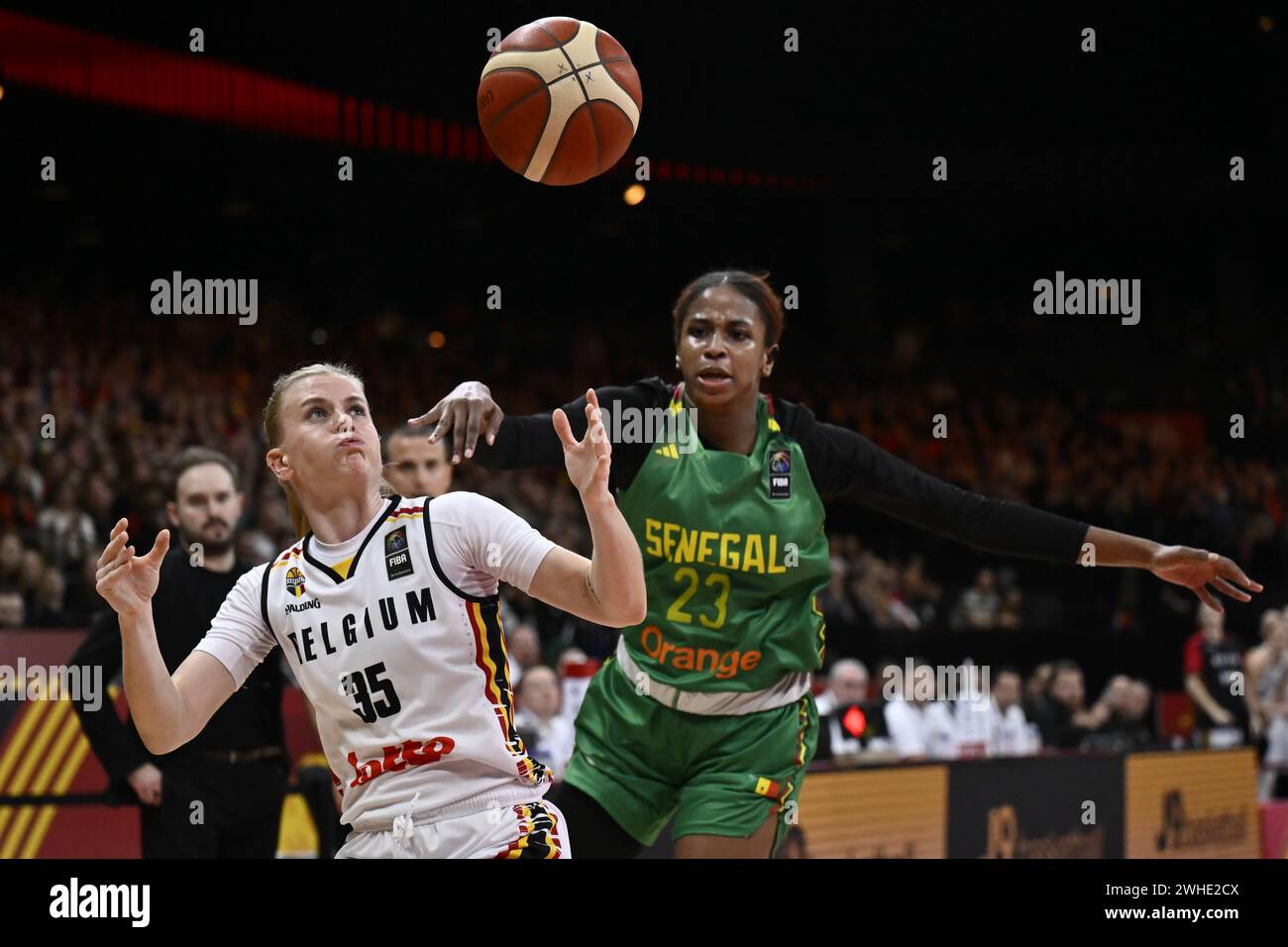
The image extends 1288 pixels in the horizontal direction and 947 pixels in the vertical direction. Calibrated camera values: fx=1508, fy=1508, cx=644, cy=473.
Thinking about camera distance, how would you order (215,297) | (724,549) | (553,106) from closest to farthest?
1. (724,549)
2. (553,106)
3. (215,297)

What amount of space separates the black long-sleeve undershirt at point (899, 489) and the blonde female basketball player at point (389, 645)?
45.2 inches

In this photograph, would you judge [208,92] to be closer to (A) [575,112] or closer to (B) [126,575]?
(A) [575,112]

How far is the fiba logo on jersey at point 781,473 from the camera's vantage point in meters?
4.61

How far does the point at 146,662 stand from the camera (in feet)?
11.0

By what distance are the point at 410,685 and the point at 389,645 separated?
0.10m

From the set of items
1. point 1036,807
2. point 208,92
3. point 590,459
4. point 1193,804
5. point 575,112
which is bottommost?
point 1193,804

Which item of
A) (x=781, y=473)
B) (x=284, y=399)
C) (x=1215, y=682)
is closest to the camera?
(x=284, y=399)

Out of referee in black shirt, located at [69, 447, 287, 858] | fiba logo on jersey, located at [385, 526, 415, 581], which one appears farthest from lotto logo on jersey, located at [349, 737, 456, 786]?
referee in black shirt, located at [69, 447, 287, 858]

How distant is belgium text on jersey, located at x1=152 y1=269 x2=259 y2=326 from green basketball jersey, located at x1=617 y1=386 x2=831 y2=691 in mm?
10923

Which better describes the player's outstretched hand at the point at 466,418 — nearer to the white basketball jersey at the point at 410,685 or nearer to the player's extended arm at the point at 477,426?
the player's extended arm at the point at 477,426
